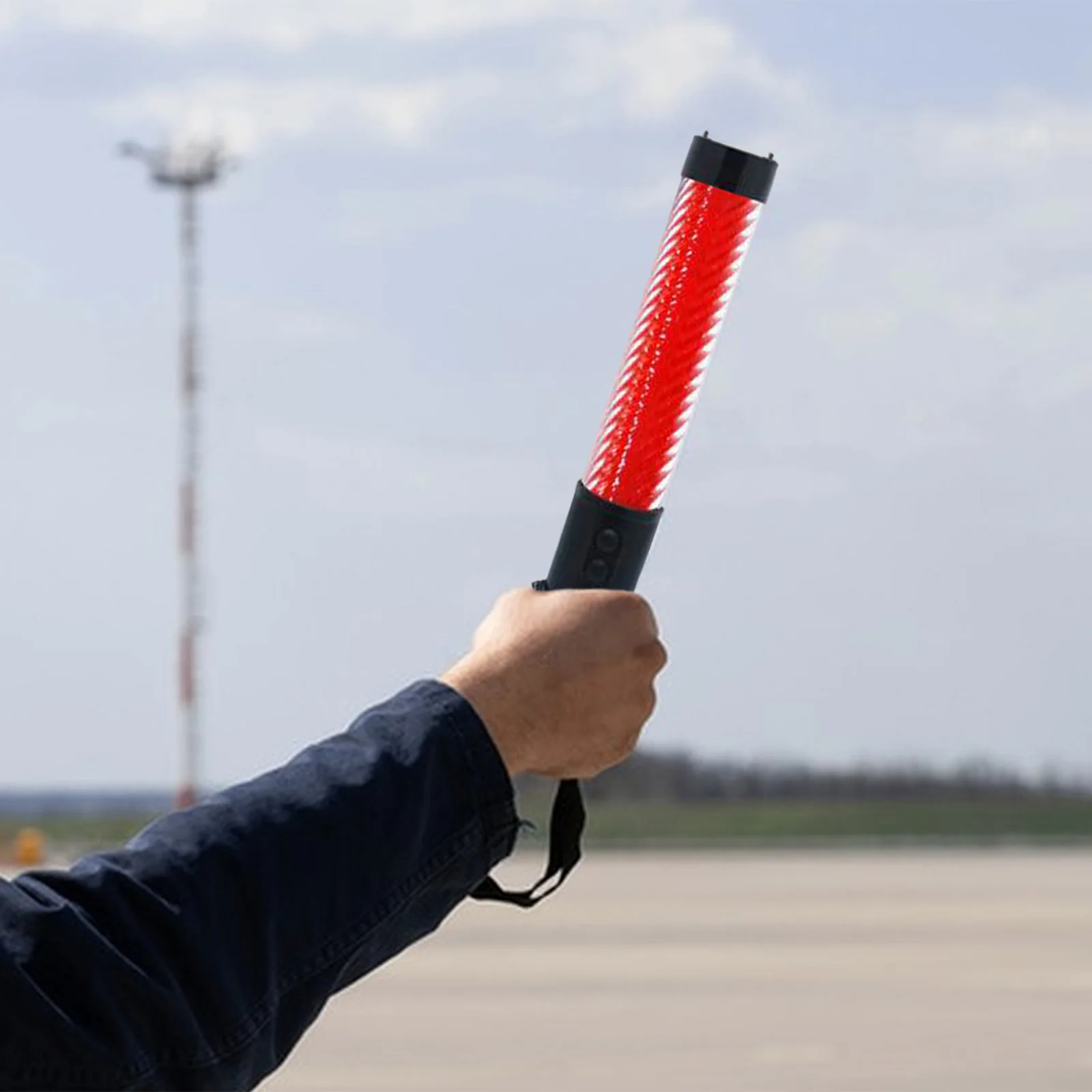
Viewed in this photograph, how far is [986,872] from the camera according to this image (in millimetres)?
31047

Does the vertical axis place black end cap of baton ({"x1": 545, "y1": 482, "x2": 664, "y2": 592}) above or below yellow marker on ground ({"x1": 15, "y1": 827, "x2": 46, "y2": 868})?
above

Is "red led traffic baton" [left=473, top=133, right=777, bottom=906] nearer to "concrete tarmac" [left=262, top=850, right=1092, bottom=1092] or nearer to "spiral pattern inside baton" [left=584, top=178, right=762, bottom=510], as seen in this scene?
"spiral pattern inside baton" [left=584, top=178, right=762, bottom=510]

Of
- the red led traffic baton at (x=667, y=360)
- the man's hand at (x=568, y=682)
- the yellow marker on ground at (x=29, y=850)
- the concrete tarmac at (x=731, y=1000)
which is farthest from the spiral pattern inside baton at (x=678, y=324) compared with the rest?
the yellow marker on ground at (x=29, y=850)

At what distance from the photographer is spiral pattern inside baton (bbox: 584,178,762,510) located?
1.34 meters

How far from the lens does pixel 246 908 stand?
1172mm

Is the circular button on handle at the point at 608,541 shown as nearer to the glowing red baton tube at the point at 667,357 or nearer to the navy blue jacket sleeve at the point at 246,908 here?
the glowing red baton tube at the point at 667,357

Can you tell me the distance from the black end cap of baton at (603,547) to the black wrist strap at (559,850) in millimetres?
117

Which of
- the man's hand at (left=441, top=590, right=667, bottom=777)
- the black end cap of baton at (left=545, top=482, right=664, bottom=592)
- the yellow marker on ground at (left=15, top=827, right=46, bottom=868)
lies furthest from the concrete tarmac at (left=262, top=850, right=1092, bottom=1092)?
the man's hand at (left=441, top=590, right=667, bottom=777)

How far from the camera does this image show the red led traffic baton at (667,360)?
4.38 ft

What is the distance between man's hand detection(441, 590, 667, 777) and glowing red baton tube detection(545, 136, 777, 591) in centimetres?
12

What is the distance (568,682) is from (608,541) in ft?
0.56

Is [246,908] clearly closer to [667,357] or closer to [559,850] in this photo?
[559,850]

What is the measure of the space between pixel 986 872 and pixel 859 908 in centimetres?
804

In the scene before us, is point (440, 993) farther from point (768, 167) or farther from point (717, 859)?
point (717, 859)
